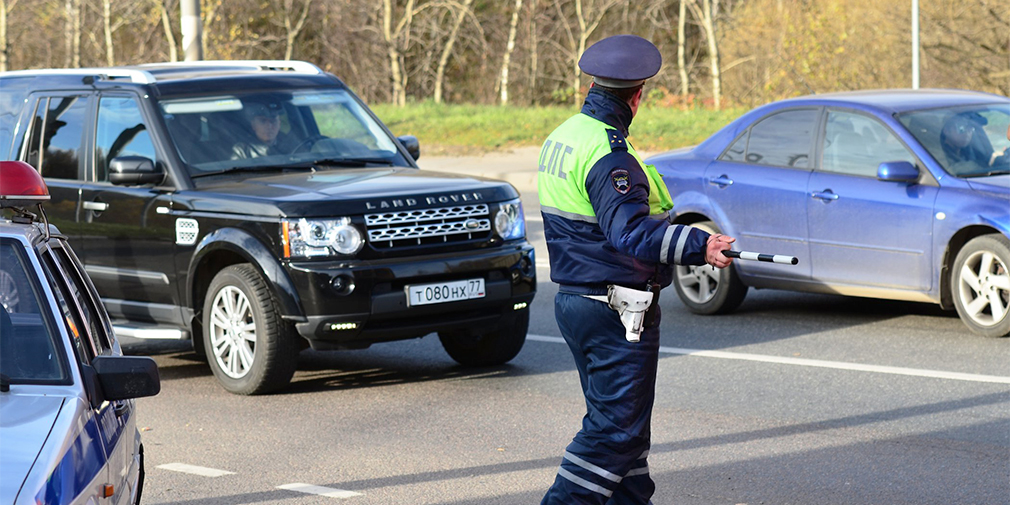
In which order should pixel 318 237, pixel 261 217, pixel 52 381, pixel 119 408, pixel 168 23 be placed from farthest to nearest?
1. pixel 168 23
2. pixel 261 217
3. pixel 318 237
4. pixel 119 408
5. pixel 52 381

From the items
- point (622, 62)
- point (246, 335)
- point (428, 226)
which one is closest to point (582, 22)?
point (428, 226)

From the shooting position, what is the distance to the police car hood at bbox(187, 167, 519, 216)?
722 centimetres

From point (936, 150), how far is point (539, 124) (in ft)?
61.0

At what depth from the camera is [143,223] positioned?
7918 mm

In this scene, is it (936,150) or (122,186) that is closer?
(122,186)

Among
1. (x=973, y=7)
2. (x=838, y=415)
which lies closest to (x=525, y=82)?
(x=973, y=7)

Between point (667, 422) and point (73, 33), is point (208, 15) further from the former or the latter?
point (667, 422)

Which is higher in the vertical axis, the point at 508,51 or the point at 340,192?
the point at 508,51

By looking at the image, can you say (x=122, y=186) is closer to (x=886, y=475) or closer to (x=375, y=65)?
(x=886, y=475)

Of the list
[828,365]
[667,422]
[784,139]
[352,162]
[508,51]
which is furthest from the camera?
[508,51]

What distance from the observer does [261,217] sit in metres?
7.29

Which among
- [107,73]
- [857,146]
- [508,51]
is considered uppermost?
[508,51]

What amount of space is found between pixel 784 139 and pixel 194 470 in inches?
206

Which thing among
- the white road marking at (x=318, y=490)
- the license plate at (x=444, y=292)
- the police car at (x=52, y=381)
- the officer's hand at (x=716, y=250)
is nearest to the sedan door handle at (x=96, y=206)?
the license plate at (x=444, y=292)
